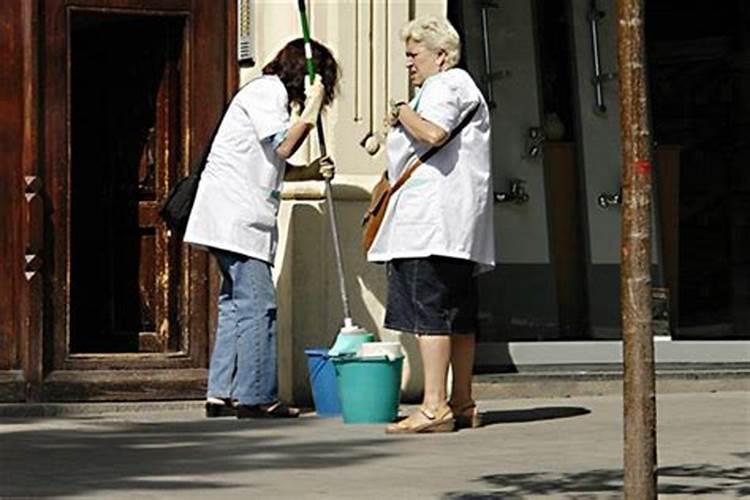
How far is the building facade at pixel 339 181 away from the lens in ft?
39.0

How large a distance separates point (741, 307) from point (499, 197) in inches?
81.9

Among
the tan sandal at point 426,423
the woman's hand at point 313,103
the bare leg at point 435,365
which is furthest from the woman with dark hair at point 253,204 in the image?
the bare leg at point 435,365

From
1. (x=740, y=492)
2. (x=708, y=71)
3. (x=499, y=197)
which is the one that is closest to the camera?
(x=740, y=492)

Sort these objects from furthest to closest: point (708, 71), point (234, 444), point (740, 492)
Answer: point (708, 71) → point (234, 444) → point (740, 492)

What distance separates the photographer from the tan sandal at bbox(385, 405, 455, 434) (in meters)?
10.7

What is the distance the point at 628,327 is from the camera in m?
7.04

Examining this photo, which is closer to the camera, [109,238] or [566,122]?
[109,238]

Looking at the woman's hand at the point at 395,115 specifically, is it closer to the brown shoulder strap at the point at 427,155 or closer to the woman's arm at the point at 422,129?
the woman's arm at the point at 422,129

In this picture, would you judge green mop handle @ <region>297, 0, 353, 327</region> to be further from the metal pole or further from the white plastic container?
the metal pole

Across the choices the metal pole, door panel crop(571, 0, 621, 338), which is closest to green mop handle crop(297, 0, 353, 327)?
door panel crop(571, 0, 621, 338)

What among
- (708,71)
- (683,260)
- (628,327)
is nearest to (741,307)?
(683,260)

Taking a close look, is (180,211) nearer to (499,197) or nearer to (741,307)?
(499,197)

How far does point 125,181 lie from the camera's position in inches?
500

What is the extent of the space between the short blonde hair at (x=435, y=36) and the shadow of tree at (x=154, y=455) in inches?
79.2
